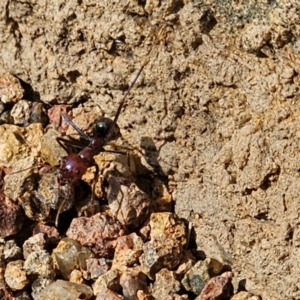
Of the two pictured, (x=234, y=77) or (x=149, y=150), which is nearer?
(x=234, y=77)

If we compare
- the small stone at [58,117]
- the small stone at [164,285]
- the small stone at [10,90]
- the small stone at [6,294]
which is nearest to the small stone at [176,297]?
the small stone at [164,285]

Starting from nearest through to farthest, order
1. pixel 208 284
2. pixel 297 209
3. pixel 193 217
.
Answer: pixel 297 209, pixel 208 284, pixel 193 217

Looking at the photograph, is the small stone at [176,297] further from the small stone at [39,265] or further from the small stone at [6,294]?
the small stone at [6,294]

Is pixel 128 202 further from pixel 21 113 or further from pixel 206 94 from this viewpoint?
pixel 21 113

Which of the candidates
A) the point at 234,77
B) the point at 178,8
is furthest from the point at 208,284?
the point at 178,8

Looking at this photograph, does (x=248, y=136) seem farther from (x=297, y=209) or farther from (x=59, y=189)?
(x=59, y=189)

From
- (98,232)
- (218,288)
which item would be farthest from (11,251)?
(218,288)
